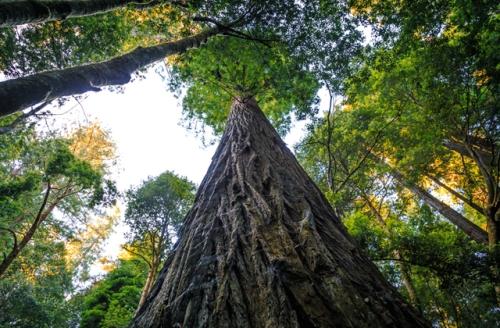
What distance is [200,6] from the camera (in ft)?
A: 20.5

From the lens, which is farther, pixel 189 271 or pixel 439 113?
pixel 439 113

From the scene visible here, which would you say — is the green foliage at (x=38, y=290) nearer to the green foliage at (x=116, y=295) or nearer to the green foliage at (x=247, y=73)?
the green foliage at (x=116, y=295)

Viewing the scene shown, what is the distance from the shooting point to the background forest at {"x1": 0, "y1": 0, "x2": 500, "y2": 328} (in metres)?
4.99

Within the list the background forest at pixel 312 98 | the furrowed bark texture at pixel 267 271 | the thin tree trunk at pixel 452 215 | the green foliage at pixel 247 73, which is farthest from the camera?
the thin tree trunk at pixel 452 215

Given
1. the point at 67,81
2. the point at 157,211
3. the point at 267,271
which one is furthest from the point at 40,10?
the point at 157,211

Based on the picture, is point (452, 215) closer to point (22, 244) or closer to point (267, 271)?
point (267, 271)

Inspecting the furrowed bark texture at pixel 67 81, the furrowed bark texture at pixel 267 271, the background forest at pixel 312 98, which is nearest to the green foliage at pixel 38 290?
the background forest at pixel 312 98

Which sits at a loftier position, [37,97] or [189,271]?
[37,97]

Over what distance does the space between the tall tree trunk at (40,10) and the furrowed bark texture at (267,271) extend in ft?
7.26

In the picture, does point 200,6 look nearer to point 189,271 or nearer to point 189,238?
point 189,238

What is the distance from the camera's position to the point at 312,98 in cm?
786

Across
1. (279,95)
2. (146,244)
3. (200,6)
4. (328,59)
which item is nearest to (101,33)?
(200,6)

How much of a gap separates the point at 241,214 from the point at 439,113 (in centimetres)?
765

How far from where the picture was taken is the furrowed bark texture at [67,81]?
2051mm
